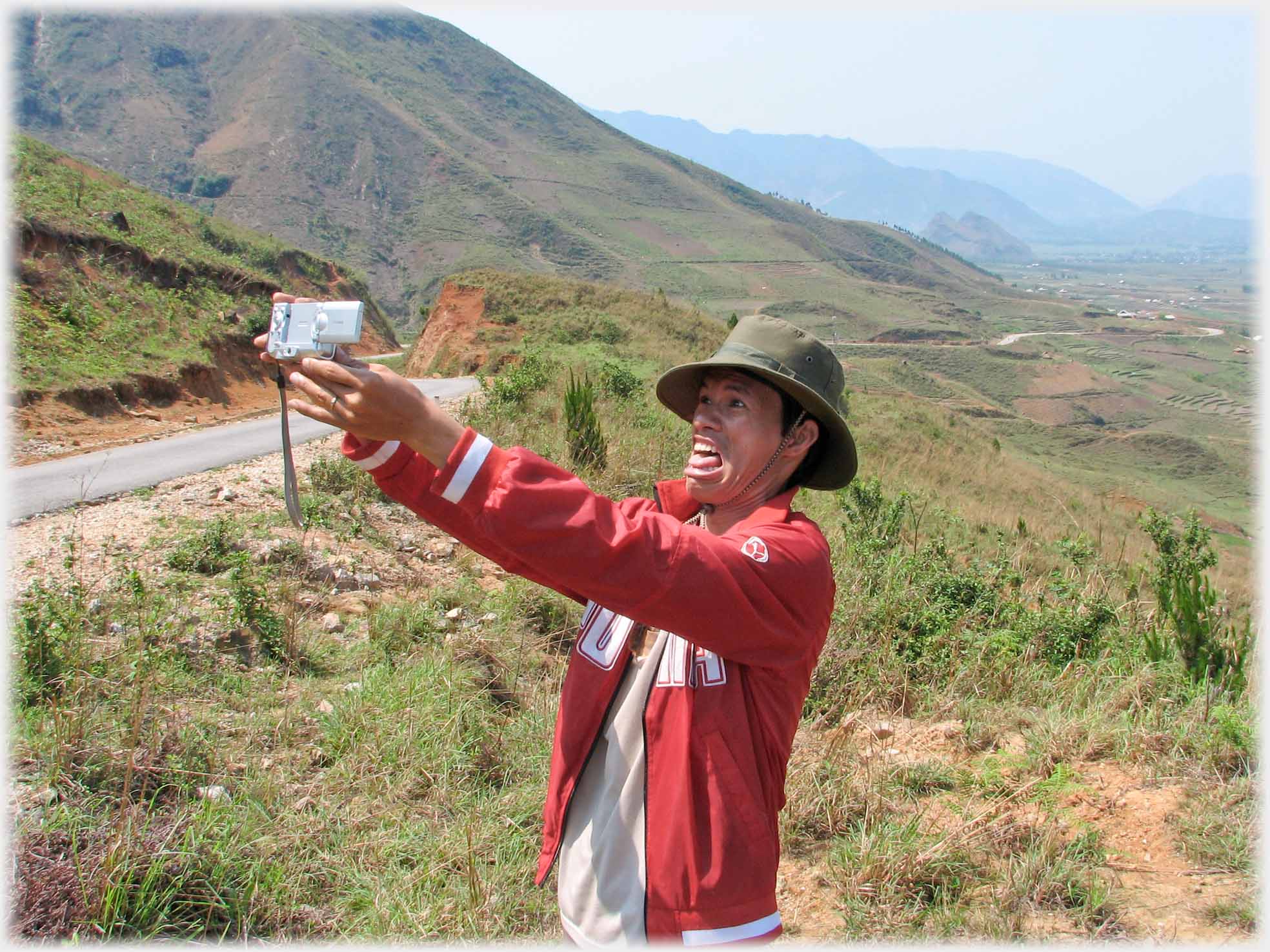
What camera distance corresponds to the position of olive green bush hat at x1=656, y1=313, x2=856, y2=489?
5.44ft

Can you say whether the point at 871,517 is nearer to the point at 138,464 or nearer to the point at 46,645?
the point at 46,645

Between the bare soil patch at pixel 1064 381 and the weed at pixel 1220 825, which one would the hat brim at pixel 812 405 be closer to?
the weed at pixel 1220 825

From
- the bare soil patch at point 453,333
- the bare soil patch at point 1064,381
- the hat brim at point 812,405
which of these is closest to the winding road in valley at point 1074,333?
the bare soil patch at point 1064,381

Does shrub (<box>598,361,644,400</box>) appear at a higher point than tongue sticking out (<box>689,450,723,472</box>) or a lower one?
lower

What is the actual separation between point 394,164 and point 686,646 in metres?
92.6

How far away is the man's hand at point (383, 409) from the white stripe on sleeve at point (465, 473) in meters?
0.05

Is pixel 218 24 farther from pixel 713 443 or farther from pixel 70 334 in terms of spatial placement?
pixel 713 443

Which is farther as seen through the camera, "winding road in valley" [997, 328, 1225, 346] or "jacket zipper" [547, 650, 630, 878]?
"winding road in valley" [997, 328, 1225, 346]

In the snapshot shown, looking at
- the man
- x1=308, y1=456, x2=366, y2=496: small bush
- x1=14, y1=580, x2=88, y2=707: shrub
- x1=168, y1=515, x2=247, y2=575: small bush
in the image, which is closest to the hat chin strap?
the man

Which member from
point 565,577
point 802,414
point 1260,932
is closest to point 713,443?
point 802,414

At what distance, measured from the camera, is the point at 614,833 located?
62.0 inches

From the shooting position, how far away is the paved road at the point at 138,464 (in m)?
6.71

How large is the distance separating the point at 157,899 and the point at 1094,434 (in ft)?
148

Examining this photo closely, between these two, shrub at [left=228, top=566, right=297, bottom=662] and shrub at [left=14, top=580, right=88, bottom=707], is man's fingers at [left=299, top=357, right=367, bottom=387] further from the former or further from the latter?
shrub at [left=228, top=566, right=297, bottom=662]
